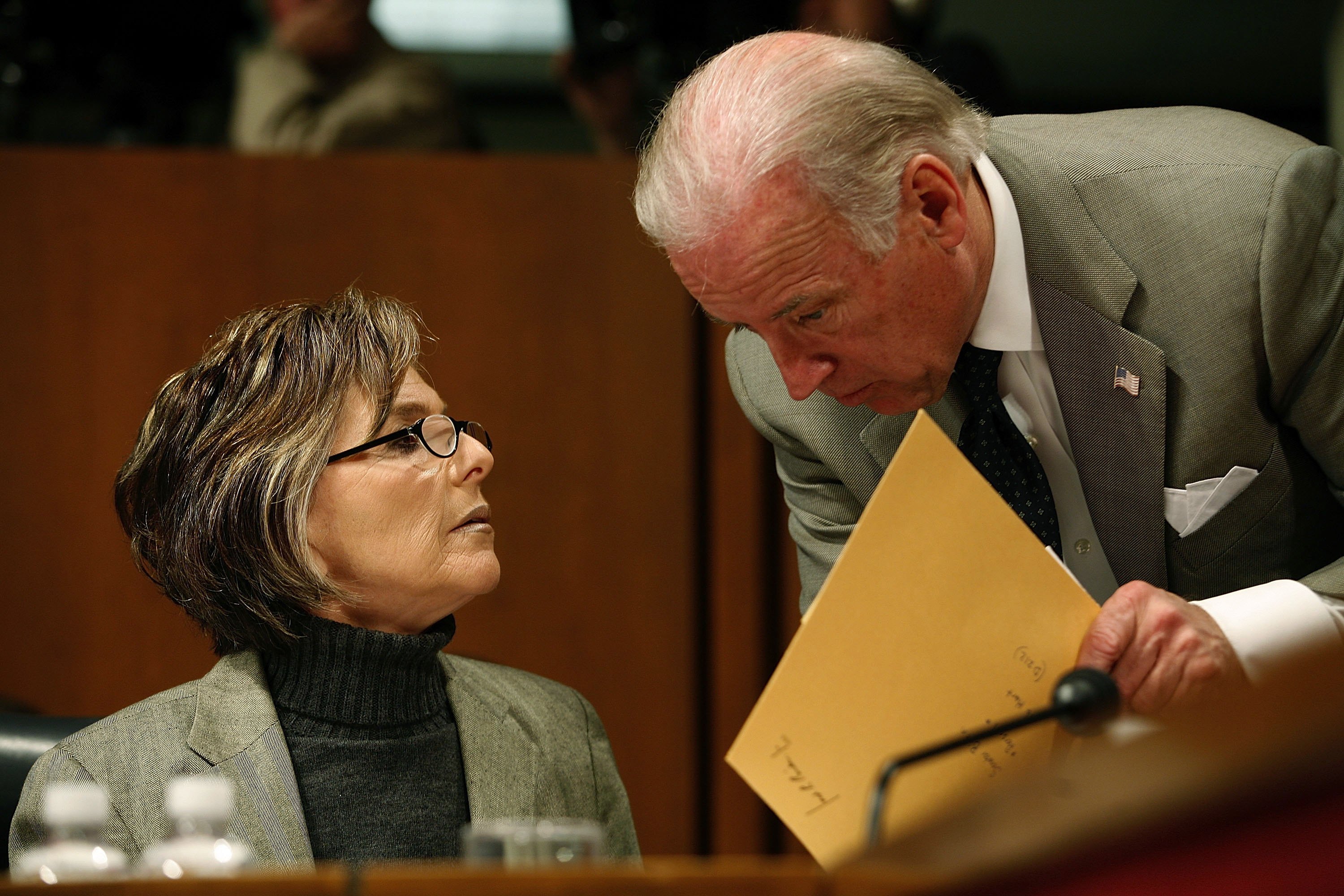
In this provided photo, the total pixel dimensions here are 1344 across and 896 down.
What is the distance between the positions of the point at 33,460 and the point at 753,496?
4.80 feet

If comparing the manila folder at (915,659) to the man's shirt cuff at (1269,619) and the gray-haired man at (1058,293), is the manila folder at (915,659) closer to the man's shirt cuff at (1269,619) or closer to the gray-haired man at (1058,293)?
the man's shirt cuff at (1269,619)

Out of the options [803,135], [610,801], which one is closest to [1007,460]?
[803,135]

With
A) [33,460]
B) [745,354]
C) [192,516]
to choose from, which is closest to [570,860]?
[192,516]

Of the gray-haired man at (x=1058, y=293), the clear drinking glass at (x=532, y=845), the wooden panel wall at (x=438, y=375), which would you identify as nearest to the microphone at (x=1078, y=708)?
the clear drinking glass at (x=532, y=845)

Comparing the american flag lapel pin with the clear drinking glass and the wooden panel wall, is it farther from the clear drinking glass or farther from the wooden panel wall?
the wooden panel wall

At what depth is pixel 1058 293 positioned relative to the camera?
146 cm

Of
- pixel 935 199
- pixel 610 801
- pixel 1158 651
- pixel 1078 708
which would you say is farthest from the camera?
pixel 610 801

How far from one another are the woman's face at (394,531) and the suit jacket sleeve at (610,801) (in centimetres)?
28

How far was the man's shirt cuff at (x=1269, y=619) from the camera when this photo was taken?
1.23 metres

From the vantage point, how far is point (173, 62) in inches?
113

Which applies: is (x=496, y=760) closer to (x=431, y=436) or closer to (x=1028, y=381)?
(x=431, y=436)

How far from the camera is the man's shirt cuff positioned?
123cm

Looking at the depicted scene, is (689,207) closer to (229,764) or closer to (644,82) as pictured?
(229,764)

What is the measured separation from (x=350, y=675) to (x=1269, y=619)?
38.1 inches
